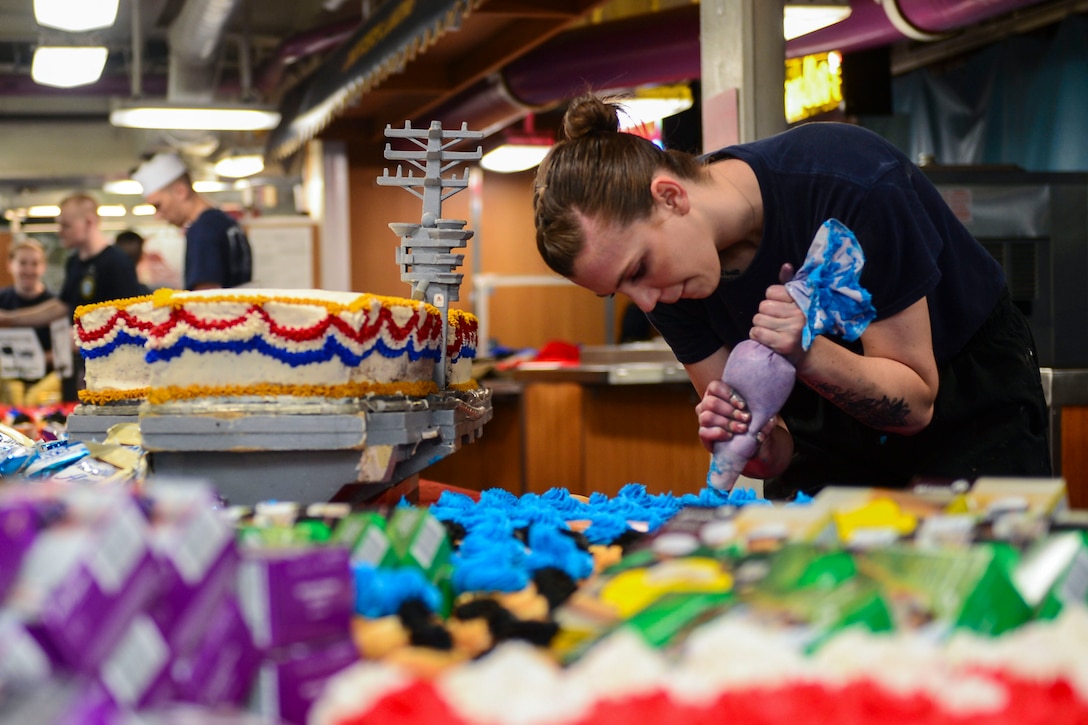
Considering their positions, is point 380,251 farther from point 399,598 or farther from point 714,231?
point 399,598

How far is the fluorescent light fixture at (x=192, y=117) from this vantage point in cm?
677

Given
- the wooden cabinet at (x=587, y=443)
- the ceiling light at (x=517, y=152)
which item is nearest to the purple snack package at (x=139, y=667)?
the wooden cabinet at (x=587, y=443)

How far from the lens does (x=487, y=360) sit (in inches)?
275

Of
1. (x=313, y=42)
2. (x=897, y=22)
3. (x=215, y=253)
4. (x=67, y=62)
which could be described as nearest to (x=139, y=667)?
(x=215, y=253)

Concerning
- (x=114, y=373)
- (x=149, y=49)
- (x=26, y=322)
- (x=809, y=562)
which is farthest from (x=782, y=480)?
(x=149, y=49)

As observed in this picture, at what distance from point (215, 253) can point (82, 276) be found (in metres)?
0.94

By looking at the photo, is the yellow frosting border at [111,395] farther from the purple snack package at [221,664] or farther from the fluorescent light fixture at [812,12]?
the fluorescent light fixture at [812,12]

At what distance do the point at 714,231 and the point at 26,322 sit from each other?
4649mm

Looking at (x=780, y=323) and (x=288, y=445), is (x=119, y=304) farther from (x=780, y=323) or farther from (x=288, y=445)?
(x=780, y=323)

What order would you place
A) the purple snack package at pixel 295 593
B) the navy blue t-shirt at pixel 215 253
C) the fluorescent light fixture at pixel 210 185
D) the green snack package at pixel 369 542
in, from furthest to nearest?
the fluorescent light fixture at pixel 210 185 → the navy blue t-shirt at pixel 215 253 → the green snack package at pixel 369 542 → the purple snack package at pixel 295 593

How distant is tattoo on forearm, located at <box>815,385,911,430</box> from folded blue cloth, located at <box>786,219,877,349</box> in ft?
0.44

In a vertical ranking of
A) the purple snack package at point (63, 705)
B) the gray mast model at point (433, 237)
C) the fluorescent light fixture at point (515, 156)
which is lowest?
the purple snack package at point (63, 705)

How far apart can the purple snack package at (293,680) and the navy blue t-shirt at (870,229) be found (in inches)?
47.2

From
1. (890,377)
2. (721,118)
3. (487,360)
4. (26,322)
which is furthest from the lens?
(487,360)
